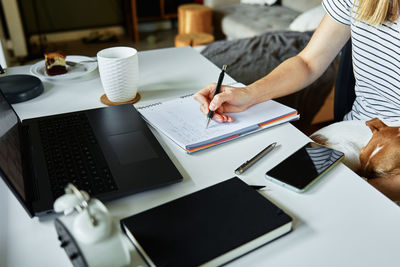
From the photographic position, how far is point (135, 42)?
3.80 m

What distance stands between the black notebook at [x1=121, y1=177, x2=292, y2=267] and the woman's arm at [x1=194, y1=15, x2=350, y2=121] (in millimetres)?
314

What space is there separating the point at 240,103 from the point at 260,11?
2.71 m

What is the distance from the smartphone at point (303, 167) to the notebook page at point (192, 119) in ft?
0.47

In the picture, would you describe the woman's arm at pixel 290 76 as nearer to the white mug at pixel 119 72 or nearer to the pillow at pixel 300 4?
the white mug at pixel 119 72

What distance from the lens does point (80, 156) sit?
711 millimetres

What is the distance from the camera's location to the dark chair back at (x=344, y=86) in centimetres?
115

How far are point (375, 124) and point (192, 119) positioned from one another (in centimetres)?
49

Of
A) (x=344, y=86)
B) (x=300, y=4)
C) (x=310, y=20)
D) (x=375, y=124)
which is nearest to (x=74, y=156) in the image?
(x=375, y=124)

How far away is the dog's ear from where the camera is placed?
94cm

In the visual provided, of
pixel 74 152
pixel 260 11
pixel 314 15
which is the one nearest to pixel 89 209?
pixel 74 152

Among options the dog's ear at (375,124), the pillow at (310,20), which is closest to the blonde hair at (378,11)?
the dog's ear at (375,124)

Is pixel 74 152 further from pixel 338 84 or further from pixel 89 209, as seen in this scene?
pixel 338 84

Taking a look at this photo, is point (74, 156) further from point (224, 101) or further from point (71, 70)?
point (71, 70)

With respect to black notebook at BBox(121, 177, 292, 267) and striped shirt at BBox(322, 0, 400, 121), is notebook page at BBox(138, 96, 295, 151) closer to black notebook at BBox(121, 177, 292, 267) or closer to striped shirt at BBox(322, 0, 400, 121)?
black notebook at BBox(121, 177, 292, 267)
